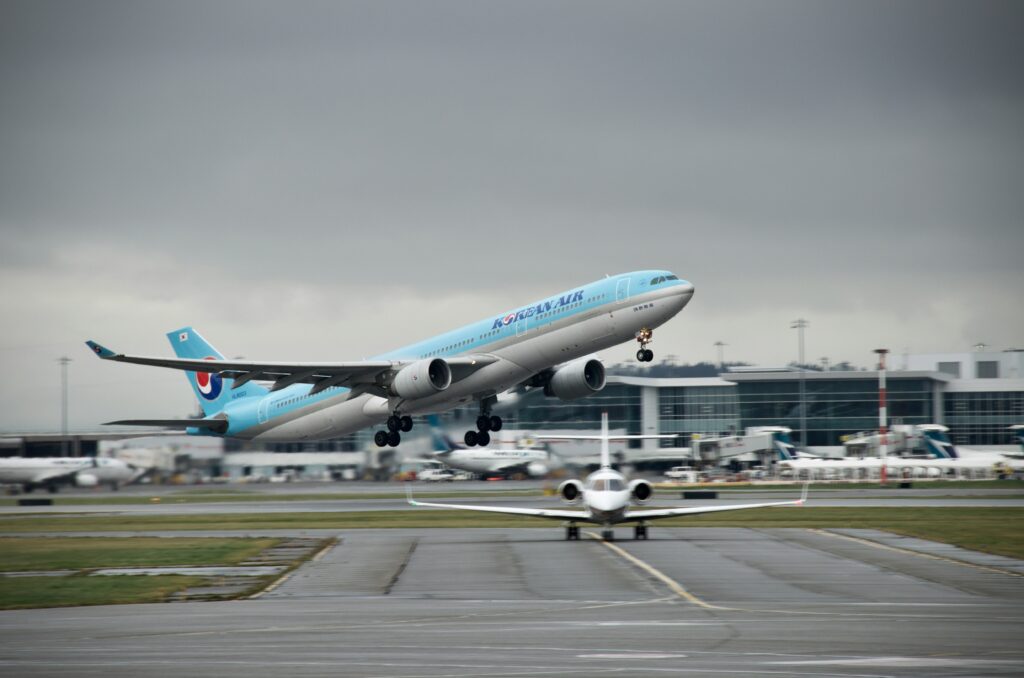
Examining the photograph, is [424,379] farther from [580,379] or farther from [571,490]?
[571,490]

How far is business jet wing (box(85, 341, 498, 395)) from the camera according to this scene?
53.2 m

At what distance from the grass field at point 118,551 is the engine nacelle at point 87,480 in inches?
1787

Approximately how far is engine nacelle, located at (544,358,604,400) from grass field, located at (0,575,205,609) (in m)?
26.3

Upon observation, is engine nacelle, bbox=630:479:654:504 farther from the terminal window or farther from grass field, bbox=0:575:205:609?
the terminal window

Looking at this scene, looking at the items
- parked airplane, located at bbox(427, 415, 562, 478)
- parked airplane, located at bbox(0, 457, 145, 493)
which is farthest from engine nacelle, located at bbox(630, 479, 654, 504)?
parked airplane, located at bbox(0, 457, 145, 493)

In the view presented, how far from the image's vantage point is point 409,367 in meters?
54.2

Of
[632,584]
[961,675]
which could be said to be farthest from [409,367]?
[961,675]

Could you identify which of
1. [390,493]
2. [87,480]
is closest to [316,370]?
[390,493]

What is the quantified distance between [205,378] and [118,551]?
30556mm

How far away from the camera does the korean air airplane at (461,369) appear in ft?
161

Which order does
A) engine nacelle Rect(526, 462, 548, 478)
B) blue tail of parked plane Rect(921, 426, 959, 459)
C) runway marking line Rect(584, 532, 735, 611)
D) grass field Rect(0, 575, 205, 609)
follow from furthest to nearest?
1. blue tail of parked plane Rect(921, 426, 959, 459)
2. engine nacelle Rect(526, 462, 548, 478)
3. grass field Rect(0, 575, 205, 609)
4. runway marking line Rect(584, 532, 735, 611)

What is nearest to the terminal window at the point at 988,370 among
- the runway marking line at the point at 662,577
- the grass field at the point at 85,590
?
the runway marking line at the point at 662,577

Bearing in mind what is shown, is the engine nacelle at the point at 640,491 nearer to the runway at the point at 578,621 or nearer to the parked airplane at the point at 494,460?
the runway at the point at 578,621

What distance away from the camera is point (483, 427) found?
60.2 m
